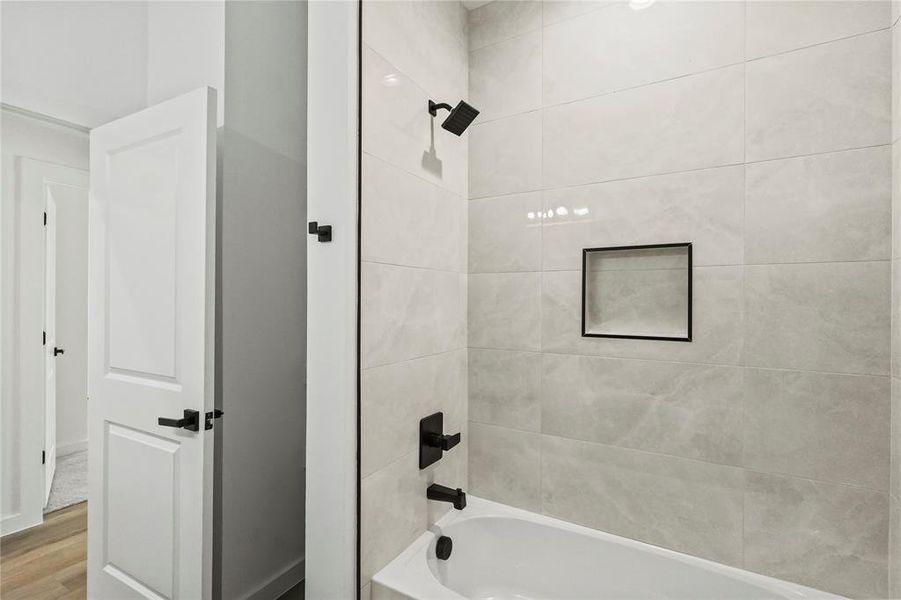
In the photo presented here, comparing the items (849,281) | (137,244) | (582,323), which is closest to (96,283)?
(137,244)

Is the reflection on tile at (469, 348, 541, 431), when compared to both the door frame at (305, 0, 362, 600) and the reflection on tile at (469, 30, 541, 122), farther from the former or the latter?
the reflection on tile at (469, 30, 541, 122)

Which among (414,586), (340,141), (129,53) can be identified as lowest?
(414,586)

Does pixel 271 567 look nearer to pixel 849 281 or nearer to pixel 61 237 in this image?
pixel 61 237

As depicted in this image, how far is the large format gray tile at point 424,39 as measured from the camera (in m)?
1.21

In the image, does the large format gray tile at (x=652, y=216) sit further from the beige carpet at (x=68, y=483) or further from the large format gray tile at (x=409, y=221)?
the beige carpet at (x=68, y=483)

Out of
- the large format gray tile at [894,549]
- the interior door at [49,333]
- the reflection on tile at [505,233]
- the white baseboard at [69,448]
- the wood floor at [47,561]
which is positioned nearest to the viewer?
the large format gray tile at [894,549]

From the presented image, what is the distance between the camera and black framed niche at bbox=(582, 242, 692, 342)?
1350 millimetres

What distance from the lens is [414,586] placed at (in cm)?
117

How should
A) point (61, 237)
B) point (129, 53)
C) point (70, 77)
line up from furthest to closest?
point (61, 237) < point (129, 53) < point (70, 77)

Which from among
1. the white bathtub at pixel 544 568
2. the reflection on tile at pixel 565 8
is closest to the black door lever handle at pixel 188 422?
the white bathtub at pixel 544 568

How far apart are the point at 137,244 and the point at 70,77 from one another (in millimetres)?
744

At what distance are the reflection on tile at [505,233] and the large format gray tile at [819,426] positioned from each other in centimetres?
84

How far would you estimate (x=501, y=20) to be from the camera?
166 centimetres

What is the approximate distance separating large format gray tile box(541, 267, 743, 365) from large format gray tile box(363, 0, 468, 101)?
0.86 m
